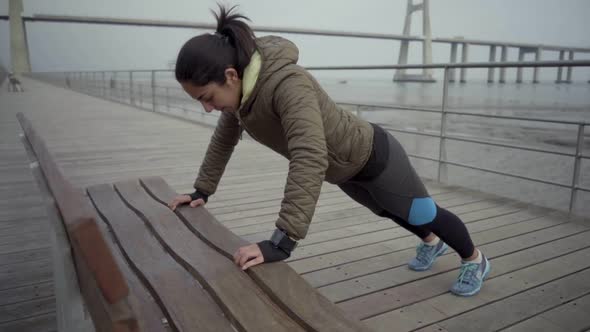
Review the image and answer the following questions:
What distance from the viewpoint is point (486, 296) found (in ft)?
4.93

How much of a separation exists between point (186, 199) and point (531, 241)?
151 cm

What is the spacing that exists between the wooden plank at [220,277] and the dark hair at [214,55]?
1.32 feet

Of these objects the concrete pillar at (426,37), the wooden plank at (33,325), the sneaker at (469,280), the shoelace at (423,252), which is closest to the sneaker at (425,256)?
the shoelace at (423,252)

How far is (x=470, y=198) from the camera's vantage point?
267 cm

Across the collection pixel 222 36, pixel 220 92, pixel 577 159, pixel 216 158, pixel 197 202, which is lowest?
pixel 577 159

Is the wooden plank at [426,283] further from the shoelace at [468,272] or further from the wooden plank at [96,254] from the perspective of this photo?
the wooden plank at [96,254]

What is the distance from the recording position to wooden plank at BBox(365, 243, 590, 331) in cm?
135

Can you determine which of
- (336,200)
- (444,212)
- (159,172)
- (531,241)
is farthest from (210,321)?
(159,172)

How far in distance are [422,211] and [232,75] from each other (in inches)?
27.6

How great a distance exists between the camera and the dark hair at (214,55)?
1005 millimetres

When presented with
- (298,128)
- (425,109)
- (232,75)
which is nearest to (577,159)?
(425,109)

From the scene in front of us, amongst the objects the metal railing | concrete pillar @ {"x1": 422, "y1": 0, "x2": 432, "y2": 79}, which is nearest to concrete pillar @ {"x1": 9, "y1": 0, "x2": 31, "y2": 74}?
the metal railing

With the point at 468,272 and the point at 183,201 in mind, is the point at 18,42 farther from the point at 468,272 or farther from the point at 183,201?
the point at 468,272

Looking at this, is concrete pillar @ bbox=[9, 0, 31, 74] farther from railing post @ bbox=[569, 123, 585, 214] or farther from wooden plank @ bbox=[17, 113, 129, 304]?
wooden plank @ bbox=[17, 113, 129, 304]
